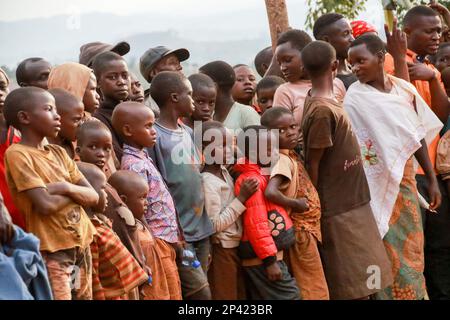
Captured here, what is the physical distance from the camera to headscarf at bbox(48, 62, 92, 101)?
5375 millimetres

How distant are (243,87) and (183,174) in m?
2.01

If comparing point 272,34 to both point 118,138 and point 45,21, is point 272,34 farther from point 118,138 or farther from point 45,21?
point 45,21

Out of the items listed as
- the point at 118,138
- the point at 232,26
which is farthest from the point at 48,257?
the point at 232,26

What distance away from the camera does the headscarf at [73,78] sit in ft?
17.6

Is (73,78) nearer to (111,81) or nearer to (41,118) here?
(111,81)

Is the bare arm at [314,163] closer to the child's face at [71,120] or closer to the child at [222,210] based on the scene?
the child at [222,210]

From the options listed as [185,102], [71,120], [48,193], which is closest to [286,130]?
[185,102]

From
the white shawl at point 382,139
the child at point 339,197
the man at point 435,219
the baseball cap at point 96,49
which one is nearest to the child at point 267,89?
the white shawl at point 382,139

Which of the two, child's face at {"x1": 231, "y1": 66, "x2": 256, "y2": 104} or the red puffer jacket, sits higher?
child's face at {"x1": 231, "y1": 66, "x2": 256, "y2": 104}

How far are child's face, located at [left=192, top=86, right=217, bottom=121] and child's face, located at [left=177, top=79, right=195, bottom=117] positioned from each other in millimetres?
356

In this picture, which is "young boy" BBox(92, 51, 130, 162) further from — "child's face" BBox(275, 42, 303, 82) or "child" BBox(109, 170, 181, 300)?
"child's face" BBox(275, 42, 303, 82)

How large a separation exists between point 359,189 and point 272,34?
3597 millimetres

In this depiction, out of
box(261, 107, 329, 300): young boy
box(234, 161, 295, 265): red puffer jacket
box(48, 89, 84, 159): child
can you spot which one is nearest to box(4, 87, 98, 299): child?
box(48, 89, 84, 159): child
